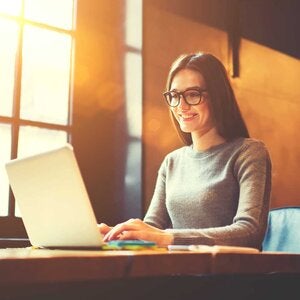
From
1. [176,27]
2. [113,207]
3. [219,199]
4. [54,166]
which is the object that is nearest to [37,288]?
[54,166]

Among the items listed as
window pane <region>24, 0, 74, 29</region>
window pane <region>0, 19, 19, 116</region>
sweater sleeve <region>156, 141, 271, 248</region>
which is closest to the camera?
sweater sleeve <region>156, 141, 271, 248</region>

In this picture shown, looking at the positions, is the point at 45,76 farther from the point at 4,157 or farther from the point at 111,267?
the point at 111,267

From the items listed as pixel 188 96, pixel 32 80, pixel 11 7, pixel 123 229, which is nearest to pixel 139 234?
pixel 123 229

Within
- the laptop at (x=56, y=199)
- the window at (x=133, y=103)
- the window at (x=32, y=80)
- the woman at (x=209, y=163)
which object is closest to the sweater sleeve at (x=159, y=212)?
the woman at (x=209, y=163)

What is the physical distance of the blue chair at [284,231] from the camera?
1.52 meters

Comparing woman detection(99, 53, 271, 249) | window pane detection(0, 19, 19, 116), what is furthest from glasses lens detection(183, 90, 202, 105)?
window pane detection(0, 19, 19, 116)

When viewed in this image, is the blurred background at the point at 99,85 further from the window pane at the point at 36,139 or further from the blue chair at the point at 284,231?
the blue chair at the point at 284,231

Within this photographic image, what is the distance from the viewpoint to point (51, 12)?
6.64 ft

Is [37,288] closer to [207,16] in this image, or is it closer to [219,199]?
[219,199]

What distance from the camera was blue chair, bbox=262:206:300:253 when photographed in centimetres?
152

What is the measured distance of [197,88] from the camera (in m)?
1.59

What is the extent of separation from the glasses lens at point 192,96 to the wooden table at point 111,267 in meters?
0.80

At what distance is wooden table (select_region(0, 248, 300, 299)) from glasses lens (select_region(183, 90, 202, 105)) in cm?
80

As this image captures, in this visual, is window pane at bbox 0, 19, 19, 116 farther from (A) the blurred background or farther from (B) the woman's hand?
(B) the woman's hand
